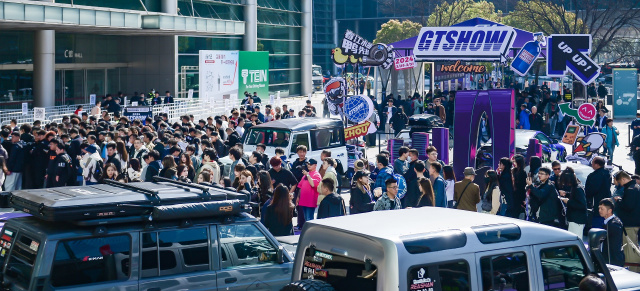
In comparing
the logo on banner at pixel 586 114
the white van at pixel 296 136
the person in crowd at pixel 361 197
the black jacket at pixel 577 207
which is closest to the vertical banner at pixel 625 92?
the logo on banner at pixel 586 114

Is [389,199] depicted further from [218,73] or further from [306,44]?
[306,44]

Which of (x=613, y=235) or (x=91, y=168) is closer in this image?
(x=613, y=235)

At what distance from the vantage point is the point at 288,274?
875cm

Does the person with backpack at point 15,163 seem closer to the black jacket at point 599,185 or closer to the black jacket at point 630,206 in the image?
the black jacket at point 599,185

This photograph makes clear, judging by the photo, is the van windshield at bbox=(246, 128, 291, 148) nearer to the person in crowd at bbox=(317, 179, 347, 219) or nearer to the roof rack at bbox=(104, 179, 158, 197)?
the person in crowd at bbox=(317, 179, 347, 219)

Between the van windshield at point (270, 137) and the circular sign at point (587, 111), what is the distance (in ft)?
25.6

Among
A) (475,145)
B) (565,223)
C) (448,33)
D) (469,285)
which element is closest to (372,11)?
(448,33)

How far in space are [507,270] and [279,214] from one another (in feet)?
16.4

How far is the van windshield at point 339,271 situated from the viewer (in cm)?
611

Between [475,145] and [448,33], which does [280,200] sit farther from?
[448,33]

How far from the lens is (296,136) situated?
1883 cm

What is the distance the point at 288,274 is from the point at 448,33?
19.4m

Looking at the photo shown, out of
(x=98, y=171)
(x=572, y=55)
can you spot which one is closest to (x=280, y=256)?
(x=98, y=171)

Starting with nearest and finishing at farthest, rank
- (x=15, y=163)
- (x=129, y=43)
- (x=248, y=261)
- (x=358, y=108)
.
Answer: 1. (x=248, y=261)
2. (x=15, y=163)
3. (x=358, y=108)
4. (x=129, y=43)
